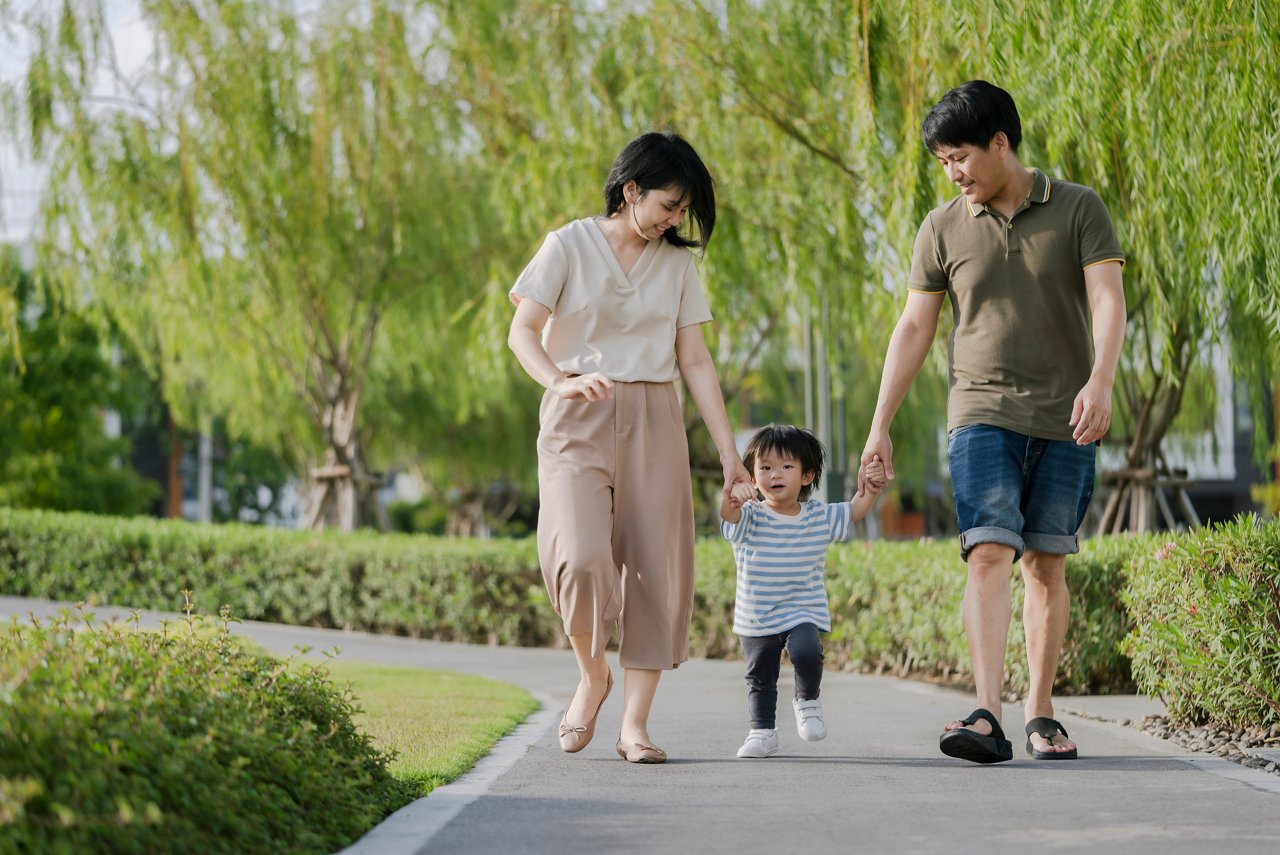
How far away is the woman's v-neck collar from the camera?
5.16 m

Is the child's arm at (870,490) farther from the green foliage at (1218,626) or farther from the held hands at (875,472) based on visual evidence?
the green foliage at (1218,626)

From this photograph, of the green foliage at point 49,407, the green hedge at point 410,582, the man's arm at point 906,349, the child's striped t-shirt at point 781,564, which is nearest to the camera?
the man's arm at point 906,349

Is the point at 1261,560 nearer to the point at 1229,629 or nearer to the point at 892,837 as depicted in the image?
the point at 1229,629

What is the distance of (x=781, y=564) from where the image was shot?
554 cm

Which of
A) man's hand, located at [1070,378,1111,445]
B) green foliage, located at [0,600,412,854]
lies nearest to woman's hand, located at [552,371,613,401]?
green foliage, located at [0,600,412,854]

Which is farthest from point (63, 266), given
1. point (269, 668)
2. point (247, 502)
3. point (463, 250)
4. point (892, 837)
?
point (247, 502)

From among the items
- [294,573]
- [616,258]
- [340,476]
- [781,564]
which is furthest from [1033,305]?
[340,476]

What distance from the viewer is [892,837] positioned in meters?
3.66

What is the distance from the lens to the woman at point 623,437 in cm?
498

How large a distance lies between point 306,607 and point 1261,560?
10.6 meters

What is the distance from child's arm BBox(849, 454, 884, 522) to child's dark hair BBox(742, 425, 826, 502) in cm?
24

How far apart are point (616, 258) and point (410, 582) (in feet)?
29.3

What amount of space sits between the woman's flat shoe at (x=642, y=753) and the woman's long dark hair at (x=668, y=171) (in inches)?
65.2

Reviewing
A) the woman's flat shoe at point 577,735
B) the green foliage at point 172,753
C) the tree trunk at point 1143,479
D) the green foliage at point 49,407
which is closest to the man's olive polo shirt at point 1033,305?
the woman's flat shoe at point 577,735
